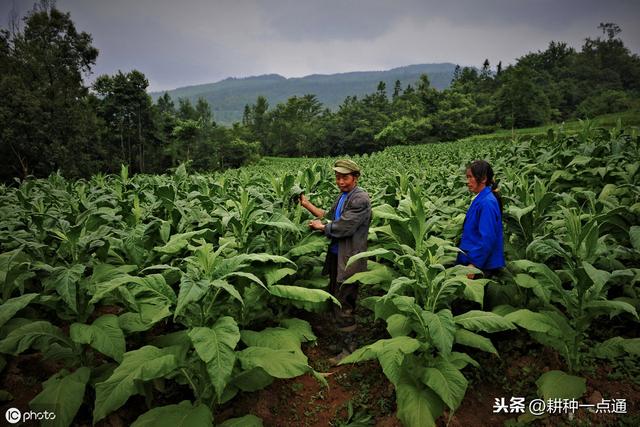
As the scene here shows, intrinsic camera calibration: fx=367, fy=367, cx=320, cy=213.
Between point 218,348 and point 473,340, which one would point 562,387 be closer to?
point 473,340

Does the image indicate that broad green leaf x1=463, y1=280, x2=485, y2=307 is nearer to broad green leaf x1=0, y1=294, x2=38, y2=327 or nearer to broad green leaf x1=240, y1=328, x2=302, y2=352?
broad green leaf x1=240, y1=328, x2=302, y2=352

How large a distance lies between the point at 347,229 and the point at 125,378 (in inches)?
107

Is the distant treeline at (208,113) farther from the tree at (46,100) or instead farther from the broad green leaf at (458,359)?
Answer: the broad green leaf at (458,359)

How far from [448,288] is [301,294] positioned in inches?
50.7

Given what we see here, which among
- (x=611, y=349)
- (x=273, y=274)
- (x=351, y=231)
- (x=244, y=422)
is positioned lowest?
(x=244, y=422)

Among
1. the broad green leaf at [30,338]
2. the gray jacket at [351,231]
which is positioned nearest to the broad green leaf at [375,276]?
the gray jacket at [351,231]

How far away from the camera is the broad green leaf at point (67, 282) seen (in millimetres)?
2744

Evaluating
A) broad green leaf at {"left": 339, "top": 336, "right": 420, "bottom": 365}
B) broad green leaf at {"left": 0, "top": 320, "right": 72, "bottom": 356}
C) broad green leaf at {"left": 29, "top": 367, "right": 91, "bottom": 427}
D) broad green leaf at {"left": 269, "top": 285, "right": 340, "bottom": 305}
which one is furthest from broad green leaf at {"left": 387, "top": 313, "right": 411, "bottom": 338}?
broad green leaf at {"left": 0, "top": 320, "right": 72, "bottom": 356}

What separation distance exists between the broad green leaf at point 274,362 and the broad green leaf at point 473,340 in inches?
51.9

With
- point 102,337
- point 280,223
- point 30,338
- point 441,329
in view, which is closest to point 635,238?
point 441,329

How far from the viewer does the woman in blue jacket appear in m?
3.83

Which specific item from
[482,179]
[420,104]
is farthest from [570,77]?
[482,179]

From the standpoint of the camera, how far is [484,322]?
3006 millimetres

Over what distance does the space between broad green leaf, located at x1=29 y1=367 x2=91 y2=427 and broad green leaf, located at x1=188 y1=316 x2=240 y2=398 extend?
114 cm
